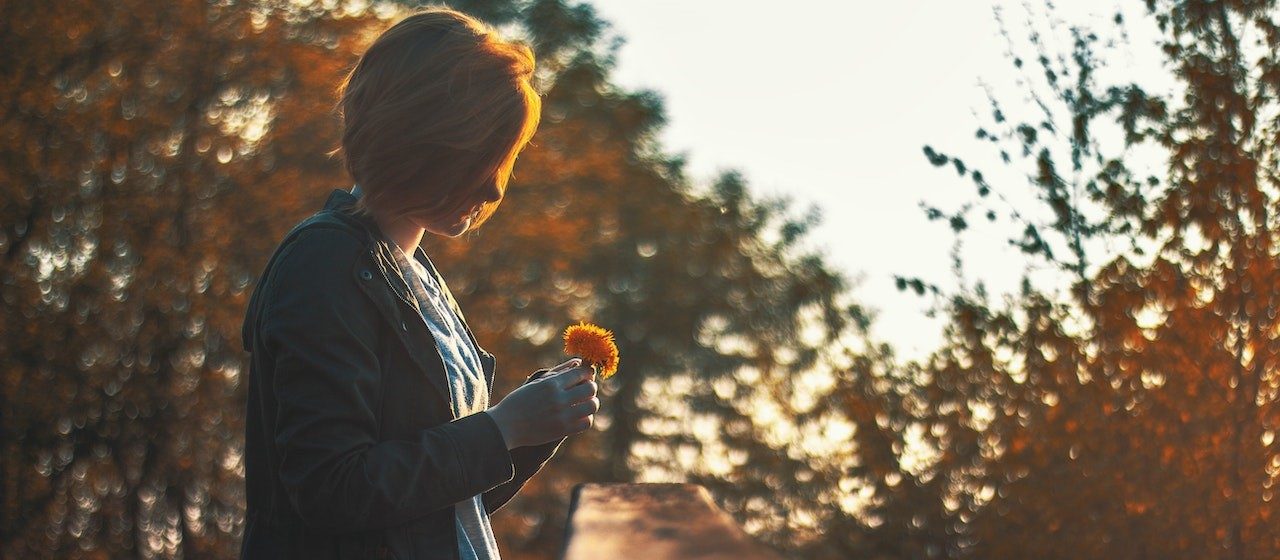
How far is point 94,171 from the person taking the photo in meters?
11.1

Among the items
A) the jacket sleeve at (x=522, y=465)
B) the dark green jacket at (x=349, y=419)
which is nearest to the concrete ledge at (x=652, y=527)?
the jacket sleeve at (x=522, y=465)

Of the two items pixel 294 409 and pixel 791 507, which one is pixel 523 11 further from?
pixel 294 409

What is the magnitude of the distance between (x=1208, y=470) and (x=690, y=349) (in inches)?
686

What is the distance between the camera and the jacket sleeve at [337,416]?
1.58 metres

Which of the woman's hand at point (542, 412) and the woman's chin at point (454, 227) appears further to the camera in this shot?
the woman's chin at point (454, 227)

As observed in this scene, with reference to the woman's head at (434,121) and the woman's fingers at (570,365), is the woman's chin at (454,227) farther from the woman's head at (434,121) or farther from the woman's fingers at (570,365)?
the woman's fingers at (570,365)

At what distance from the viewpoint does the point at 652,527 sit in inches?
102

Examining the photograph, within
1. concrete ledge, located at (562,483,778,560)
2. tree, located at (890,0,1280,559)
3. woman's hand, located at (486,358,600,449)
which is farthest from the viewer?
tree, located at (890,0,1280,559)

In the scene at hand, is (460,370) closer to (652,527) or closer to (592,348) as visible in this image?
(592,348)

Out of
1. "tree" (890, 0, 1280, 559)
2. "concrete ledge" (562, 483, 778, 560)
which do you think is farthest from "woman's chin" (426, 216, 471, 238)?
"tree" (890, 0, 1280, 559)

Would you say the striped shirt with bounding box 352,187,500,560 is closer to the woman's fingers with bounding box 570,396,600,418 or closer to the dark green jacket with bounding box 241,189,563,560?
the dark green jacket with bounding box 241,189,563,560

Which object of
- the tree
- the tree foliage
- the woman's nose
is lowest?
the tree foliage

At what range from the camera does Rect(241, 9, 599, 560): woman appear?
159 centimetres

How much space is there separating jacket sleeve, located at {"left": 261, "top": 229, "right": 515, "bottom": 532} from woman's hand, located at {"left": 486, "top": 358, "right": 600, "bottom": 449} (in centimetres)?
7
